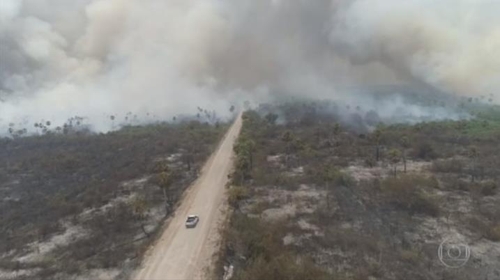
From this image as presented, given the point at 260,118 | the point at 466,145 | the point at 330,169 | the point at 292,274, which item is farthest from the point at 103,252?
the point at 260,118

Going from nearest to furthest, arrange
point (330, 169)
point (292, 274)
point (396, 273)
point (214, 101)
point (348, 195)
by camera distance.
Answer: point (292, 274), point (396, 273), point (348, 195), point (330, 169), point (214, 101)

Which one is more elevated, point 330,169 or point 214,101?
point 214,101

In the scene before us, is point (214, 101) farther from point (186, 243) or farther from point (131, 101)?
point (186, 243)

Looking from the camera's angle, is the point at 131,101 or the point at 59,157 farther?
the point at 131,101

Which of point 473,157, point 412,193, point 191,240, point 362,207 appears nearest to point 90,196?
point 191,240

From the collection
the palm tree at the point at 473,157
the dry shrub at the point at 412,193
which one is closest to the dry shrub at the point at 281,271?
the dry shrub at the point at 412,193

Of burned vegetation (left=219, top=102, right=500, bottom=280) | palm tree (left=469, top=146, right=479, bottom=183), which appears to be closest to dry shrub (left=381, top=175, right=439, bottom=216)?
burned vegetation (left=219, top=102, right=500, bottom=280)

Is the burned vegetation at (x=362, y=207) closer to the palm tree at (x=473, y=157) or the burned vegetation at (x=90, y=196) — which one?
the palm tree at (x=473, y=157)

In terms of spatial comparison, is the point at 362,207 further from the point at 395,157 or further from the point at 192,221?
the point at 395,157
